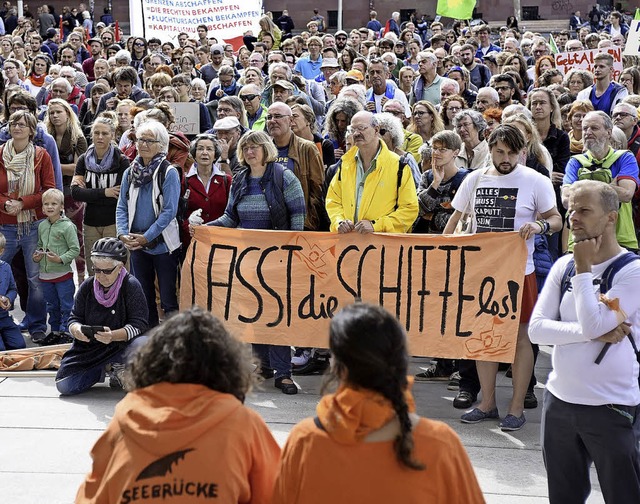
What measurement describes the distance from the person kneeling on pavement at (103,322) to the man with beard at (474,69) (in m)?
8.02

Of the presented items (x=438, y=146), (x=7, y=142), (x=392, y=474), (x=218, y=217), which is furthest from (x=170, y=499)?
(x=7, y=142)

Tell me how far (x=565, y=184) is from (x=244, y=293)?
8.06 ft

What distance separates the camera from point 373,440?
296 centimetres

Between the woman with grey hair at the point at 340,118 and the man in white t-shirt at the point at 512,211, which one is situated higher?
the woman with grey hair at the point at 340,118

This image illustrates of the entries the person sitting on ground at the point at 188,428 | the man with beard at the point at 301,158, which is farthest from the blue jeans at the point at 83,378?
the person sitting on ground at the point at 188,428

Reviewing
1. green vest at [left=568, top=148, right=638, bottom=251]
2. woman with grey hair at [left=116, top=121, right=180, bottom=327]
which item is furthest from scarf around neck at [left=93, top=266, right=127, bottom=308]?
green vest at [left=568, top=148, right=638, bottom=251]

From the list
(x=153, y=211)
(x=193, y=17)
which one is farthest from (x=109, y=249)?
(x=193, y=17)

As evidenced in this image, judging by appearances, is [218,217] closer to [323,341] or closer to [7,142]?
[323,341]

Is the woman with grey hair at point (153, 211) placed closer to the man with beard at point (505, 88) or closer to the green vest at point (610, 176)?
the green vest at point (610, 176)

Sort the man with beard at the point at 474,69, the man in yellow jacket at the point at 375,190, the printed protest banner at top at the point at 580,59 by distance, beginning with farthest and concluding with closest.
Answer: the man with beard at the point at 474,69 < the printed protest banner at top at the point at 580,59 < the man in yellow jacket at the point at 375,190

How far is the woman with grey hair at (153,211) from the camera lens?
8.23m

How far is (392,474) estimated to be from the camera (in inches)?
116

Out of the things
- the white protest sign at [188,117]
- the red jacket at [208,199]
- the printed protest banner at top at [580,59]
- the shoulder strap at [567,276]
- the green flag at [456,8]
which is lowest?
the red jacket at [208,199]

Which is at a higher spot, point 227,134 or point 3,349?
point 227,134
